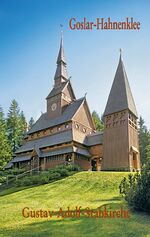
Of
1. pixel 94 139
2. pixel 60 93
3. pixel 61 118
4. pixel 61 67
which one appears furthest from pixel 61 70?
pixel 94 139

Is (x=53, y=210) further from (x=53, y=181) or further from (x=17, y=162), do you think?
(x=17, y=162)

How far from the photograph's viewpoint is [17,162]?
38.2 m

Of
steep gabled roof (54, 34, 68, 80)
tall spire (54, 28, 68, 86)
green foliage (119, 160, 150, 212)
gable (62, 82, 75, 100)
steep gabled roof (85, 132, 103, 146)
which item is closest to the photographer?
green foliage (119, 160, 150, 212)

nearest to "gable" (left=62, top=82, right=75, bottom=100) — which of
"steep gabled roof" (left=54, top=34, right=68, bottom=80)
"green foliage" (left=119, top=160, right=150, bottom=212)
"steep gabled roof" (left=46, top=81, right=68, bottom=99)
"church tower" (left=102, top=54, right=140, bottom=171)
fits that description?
"steep gabled roof" (left=46, top=81, right=68, bottom=99)

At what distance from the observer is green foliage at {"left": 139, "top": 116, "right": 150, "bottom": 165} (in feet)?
153

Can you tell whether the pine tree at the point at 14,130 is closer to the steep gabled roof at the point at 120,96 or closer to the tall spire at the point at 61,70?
the tall spire at the point at 61,70

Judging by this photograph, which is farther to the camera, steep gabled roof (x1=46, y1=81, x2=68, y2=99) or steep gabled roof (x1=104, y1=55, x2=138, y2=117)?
steep gabled roof (x1=46, y1=81, x2=68, y2=99)

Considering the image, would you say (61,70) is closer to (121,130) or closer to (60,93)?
(60,93)

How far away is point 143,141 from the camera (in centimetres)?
4906

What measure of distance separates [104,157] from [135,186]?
61.9ft

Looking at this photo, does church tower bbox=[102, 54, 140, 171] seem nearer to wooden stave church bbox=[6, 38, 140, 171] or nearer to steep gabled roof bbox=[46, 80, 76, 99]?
wooden stave church bbox=[6, 38, 140, 171]

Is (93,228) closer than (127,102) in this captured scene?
Yes

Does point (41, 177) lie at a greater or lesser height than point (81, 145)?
lesser

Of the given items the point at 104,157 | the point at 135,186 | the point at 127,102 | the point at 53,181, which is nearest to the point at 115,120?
the point at 127,102
